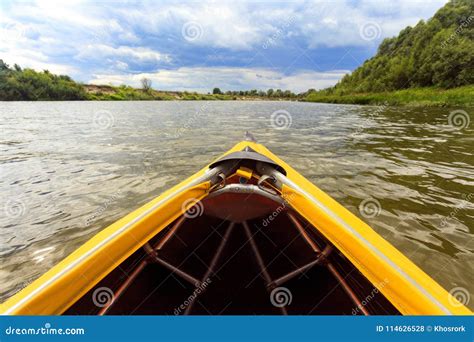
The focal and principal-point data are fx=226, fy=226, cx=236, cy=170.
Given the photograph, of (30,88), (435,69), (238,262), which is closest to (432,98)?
(435,69)

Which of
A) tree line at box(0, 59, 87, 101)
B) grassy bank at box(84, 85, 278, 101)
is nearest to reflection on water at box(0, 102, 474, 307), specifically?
tree line at box(0, 59, 87, 101)

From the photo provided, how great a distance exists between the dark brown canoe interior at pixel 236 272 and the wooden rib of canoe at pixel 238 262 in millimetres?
14

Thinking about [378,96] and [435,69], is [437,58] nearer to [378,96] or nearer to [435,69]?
[435,69]

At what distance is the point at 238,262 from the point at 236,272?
0.17m

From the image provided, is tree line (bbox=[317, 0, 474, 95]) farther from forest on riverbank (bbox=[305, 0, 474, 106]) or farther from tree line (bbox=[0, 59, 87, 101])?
tree line (bbox=[0, 59, 87, 101])

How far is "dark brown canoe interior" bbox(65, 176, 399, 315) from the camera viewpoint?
2820mm

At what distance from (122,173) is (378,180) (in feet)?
26.5

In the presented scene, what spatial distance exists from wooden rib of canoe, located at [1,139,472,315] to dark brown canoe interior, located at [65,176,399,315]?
1 cm

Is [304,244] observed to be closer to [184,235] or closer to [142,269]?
[184,235]

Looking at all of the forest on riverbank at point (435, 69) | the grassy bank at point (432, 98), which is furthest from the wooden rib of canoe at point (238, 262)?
the grassy bank at point (432, 98)

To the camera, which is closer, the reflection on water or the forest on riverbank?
the reflection on water

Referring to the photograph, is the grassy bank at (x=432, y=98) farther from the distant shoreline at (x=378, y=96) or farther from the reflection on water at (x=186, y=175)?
the reflection on water at (x=186, y=175)

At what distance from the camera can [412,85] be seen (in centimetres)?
5103

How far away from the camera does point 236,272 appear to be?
3.47m
